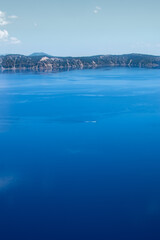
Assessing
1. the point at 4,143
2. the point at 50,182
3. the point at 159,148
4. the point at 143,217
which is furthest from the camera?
the point at 4,143

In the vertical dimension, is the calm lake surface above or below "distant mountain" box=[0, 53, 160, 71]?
below

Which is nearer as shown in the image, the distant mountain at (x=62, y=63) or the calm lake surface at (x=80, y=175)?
the calm lake surface at (x=80, y=175)

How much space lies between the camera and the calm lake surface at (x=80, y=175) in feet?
29.3

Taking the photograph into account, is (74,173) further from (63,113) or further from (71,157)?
(63,113)

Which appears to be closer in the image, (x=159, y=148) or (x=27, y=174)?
(x=27, y=174)

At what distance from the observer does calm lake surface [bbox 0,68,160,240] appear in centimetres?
895

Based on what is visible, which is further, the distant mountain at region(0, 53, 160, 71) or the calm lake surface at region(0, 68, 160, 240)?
the distant mountain at region(0, 53, 160, 71)

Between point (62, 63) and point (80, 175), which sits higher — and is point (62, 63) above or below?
above

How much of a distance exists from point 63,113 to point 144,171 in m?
13.1

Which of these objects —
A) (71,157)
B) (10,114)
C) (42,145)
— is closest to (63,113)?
(10,114)

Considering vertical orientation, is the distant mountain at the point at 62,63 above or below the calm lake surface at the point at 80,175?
above

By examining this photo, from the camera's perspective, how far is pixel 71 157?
46.5 ft

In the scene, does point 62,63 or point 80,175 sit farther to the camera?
point 62,63

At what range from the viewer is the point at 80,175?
12227mm
